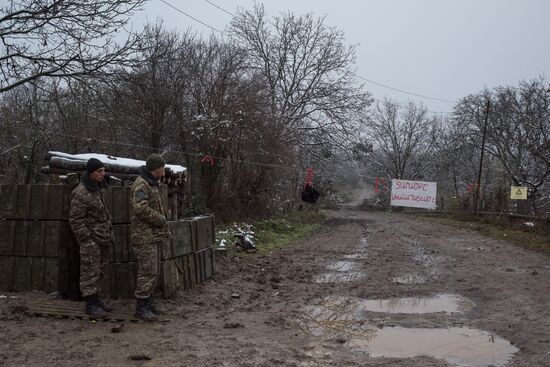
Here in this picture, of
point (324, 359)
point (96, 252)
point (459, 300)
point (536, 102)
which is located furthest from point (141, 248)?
point (536, 102)

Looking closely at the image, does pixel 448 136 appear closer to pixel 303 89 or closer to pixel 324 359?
pixel 303 89

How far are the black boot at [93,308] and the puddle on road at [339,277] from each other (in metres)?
4.54

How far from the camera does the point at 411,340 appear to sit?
616cm

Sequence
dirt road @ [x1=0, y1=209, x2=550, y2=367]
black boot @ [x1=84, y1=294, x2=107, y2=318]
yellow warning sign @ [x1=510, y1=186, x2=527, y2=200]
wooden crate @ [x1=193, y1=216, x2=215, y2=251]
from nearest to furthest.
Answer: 1. dirt road @ [x1=0, y1=209, x2=550, y2=367]
2. black boot @ [x1=84, y1=294, x2=107, y2=318]
3. wooden crate @ [x1=193, y1=216, x2=215, y2=251]
4. yellow warning sign @ [x1=510, y1=186, x2=527, y2=200]

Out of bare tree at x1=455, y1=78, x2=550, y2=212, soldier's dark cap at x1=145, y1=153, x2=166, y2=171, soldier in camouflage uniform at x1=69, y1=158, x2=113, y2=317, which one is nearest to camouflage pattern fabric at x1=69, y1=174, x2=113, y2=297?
soldier in camouflage uniform at x1=69, y1=158, x2=113, y2=317

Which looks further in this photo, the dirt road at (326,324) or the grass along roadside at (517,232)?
the grass along roadside at (517,232)

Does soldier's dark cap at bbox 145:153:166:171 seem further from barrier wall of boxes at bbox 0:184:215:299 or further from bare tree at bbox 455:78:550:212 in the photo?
bare tree at bbox 455:78:550:212

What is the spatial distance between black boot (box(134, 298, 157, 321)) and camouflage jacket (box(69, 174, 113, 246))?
2.73 feet

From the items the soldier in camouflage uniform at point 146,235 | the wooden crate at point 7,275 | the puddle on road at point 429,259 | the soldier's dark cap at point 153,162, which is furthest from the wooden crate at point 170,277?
the puddle on road at point 429,259

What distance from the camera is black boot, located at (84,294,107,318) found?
20.9ft

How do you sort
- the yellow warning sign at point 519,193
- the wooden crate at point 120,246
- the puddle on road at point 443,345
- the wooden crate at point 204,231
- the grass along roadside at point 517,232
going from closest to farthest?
the puddle on road at point 443,345 → the wooden crate at point 120,246 → the wooden crate at point 204,231 → the grass along roadside at point 517,232 → the yellow warning sign at point 519,193

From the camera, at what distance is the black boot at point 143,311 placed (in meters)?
6.38

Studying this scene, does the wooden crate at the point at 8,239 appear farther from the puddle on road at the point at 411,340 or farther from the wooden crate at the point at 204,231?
the puddle on road at the point at 411,340

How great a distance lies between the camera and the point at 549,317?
278 inches
